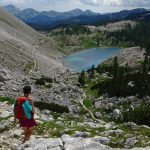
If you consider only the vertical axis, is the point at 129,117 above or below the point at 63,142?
below

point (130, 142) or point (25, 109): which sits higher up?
point (25, 109)

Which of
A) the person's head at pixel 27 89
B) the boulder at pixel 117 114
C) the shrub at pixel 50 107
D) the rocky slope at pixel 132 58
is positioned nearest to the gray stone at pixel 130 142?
the person's head at pixel 27 89

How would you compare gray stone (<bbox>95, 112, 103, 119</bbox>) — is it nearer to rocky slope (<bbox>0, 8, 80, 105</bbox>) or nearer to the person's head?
rocky slope (<bbox>0, 8, 80, 105</bbox>)

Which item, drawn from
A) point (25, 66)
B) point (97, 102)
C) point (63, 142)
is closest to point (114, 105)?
point (97, 102)

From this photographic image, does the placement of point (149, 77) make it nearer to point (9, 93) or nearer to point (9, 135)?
point (9, 93)

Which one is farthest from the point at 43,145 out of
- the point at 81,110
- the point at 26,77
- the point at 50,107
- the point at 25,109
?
the point at 26,77

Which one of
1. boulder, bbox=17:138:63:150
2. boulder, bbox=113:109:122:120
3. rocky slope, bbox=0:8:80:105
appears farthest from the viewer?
rocky slope, bbox=0:8:80:105

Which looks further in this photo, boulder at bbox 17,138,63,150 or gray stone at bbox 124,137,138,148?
gray stone at bbox 124,137,138,148

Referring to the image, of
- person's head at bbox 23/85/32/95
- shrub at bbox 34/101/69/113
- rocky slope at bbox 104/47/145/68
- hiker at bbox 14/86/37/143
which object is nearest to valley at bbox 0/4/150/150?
shrub at bbox 34/101/69/113

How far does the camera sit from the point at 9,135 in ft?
74.9

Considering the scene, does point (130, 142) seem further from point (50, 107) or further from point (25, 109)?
point (50, 107)

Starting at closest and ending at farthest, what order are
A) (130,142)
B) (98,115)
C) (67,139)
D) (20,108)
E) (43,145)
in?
(43,145)
(20,108)
(130,142)
(67,139)
(98,115)

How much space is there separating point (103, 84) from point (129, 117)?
31.0 m

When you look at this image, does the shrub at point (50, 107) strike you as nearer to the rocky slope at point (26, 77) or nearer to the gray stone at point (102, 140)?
the rocky slope at point (26, 77)
